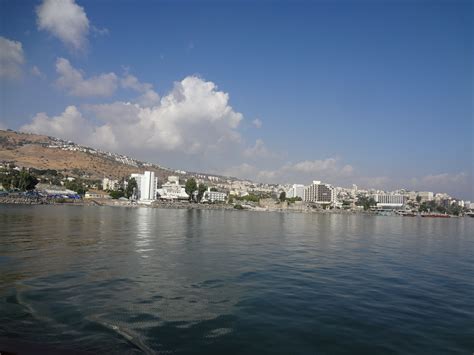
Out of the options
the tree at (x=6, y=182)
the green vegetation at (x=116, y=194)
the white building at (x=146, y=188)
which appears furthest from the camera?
the white building at (x=146, y=188)

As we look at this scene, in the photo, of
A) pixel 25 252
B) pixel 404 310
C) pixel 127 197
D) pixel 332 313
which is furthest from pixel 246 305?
pixel 127 197

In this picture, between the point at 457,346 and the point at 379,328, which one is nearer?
the point at 457,346

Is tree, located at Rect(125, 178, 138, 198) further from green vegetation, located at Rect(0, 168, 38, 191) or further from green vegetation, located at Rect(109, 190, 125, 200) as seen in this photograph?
green vegetation, located at Rect(0, 168, 38, 191)

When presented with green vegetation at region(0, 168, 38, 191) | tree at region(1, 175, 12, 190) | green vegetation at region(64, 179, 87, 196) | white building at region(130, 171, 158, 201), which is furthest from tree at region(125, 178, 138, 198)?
tree at region(1, 175, 12, 190)

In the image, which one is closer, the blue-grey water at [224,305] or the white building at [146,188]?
the blue-grey water at [224,305]

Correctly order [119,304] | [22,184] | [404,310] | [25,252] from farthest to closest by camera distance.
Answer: [22,184], [25,252], [404,310], [119,304]

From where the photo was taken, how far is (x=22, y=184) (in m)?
128

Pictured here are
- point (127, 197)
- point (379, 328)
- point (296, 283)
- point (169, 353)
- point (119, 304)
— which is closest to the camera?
point (169, 353)

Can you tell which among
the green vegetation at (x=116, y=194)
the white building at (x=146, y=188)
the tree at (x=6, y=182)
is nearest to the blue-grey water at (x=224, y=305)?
the tree at (x=6, y=182)

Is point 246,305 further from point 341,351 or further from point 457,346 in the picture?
point 457,346

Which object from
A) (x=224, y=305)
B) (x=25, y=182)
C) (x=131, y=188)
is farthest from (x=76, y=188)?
(x=224, y=305)

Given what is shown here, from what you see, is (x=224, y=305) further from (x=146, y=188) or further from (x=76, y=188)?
(x=146, y=188)

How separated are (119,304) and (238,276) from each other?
20.7ft

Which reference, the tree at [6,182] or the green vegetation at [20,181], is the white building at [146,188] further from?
the tree at [6,182]
